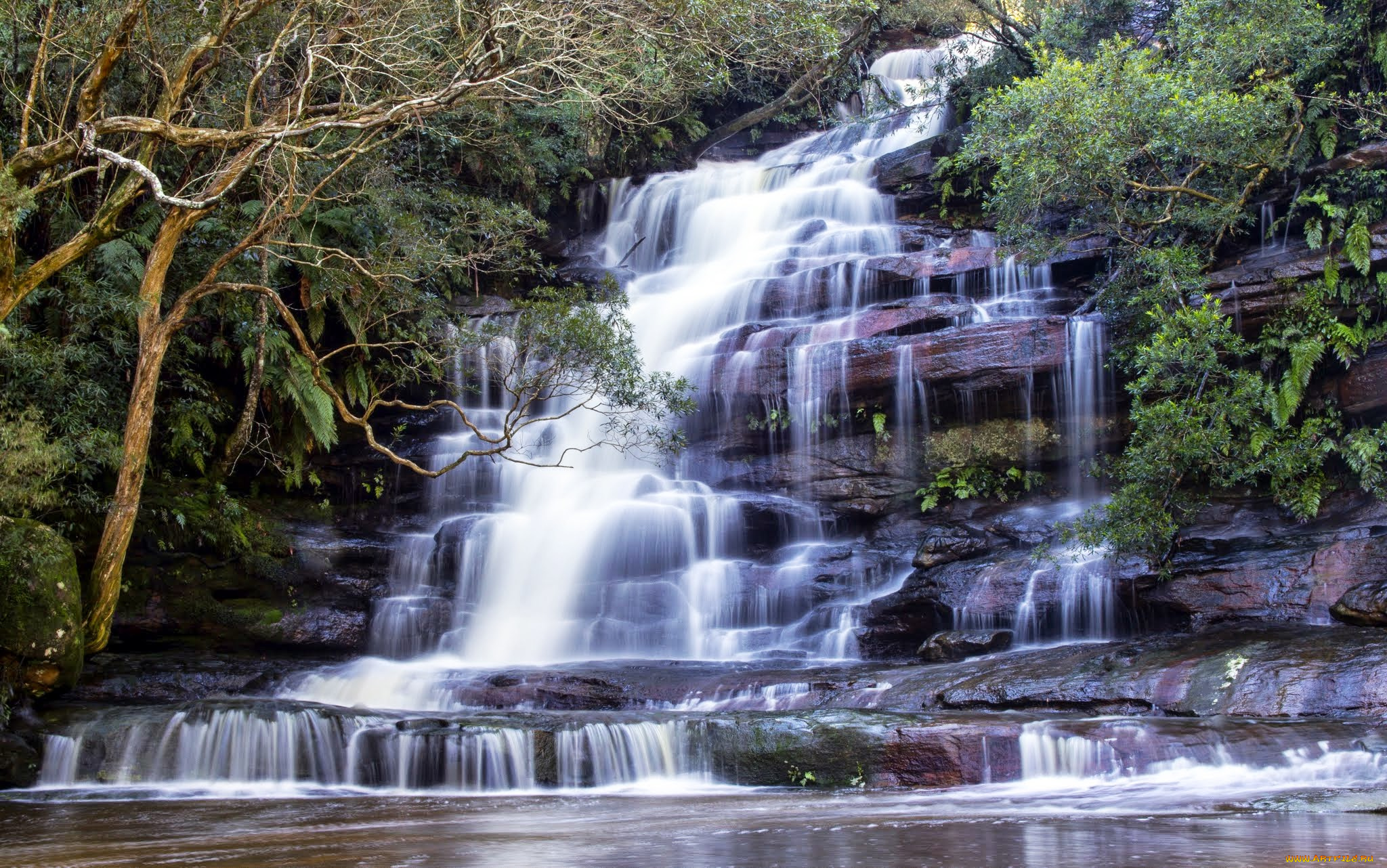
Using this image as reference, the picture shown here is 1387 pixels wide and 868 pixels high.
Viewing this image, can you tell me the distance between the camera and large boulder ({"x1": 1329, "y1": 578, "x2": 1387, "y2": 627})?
1107 cm

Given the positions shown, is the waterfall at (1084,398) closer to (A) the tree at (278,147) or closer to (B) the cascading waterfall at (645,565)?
(B) the cascading waterfall at (645,565)

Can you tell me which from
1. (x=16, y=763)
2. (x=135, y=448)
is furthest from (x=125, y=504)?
(x=16, y=763)

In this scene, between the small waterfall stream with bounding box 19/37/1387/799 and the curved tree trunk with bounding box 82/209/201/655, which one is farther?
the curved tree trunk with bounding box 82/209/201/655

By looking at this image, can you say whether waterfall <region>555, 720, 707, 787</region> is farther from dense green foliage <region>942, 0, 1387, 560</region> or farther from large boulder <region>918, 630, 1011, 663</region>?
dense green foliage <region>942, 0, 1387, 560</region>

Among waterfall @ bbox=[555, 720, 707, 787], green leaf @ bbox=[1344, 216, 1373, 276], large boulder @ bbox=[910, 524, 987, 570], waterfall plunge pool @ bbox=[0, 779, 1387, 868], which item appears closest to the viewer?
waterfall plunge pool @ bbox=[0, 779, 1387, 868]

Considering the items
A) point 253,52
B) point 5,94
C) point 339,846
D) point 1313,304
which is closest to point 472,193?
point 253,52

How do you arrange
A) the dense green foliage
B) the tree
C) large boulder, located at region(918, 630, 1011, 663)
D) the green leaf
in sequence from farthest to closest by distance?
the green leaf
the dense green foliage
large boulder, located at region(918, 630, 1011, 663)
the tree

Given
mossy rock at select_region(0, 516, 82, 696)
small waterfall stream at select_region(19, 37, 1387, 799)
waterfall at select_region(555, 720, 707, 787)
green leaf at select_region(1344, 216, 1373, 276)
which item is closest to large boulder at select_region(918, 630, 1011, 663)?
small waterfall stream at select_region(19, 37, 1387, 799)

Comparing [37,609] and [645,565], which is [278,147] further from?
[645,565]

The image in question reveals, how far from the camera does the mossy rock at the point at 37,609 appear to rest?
10.1 metres

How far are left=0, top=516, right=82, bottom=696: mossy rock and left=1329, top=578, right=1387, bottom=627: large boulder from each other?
13.7 meters

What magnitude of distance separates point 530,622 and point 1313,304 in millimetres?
12140

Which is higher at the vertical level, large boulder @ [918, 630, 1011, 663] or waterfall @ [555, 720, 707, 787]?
large boulder @ [918, 630, 1011, 663]

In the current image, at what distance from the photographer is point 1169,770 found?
851cm
